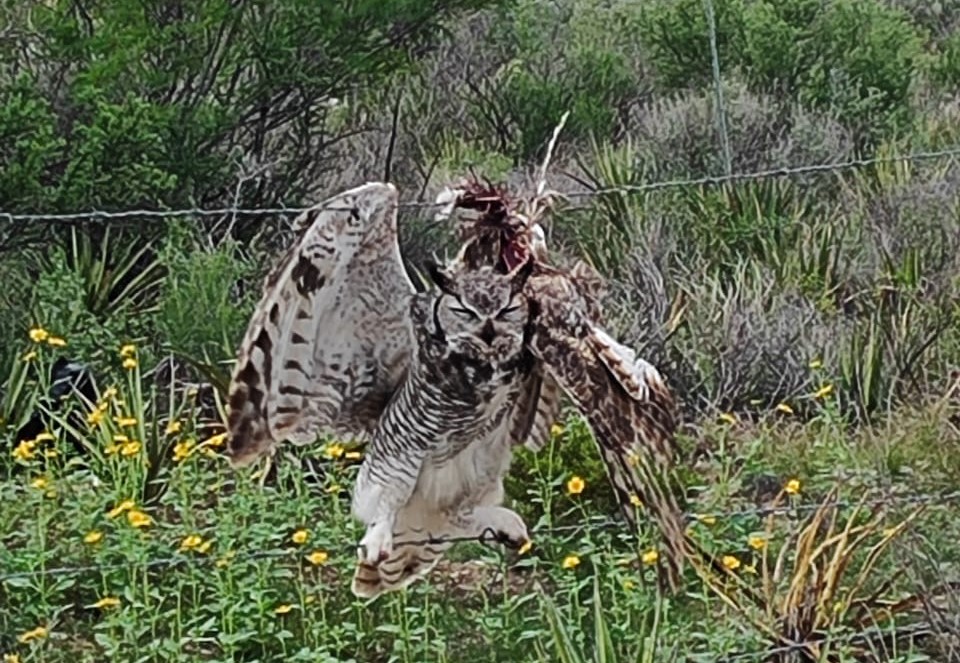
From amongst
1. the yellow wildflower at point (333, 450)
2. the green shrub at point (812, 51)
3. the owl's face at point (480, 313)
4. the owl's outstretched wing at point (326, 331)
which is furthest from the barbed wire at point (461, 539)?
the green shrub at point (812, 51)

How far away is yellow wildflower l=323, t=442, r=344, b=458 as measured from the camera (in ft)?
13.5

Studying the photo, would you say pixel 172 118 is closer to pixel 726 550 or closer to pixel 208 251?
pixel 208 251

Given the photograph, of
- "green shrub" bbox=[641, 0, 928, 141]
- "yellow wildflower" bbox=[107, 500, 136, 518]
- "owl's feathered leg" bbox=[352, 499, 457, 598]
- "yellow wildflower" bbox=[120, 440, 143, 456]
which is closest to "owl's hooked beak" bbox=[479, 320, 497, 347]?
"owl's feathered leg" bbox=[352, 499, 457, 598]

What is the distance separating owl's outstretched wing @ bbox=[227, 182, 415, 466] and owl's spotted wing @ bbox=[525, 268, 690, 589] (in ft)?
0.88

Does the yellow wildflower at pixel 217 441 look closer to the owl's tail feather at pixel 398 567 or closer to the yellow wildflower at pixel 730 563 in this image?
the owl's tail feather at pixel 398 567

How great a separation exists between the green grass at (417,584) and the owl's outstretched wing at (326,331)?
59 cm

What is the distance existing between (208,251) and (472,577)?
187 cm

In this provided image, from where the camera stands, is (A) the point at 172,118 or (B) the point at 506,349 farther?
(A) the point at 172,118

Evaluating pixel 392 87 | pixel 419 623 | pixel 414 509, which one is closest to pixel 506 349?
pixel 414 509

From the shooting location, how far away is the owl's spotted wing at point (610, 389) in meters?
2.48

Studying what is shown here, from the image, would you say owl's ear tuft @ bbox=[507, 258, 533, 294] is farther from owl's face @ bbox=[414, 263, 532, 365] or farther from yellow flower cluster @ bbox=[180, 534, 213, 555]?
yellow flower cluster @ bbox=[180, 534, 213, 555]

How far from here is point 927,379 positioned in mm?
5508

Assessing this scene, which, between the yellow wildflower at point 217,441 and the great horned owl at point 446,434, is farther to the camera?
the yellow wildflower at point 217,441

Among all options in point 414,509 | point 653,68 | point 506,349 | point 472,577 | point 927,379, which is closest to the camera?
point 506,349
